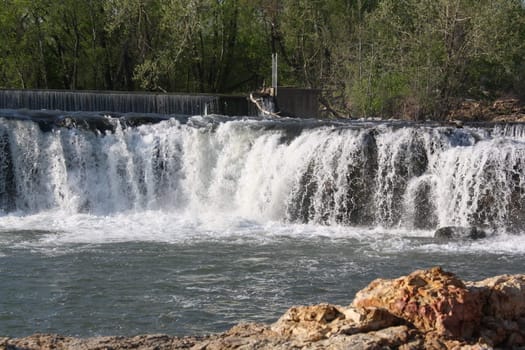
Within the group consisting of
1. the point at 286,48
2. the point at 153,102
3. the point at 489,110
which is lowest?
the point at 489,110

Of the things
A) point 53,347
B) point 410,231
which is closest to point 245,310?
point 53,347

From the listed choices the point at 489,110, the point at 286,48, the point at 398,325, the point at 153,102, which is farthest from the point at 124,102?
the point at 398,325

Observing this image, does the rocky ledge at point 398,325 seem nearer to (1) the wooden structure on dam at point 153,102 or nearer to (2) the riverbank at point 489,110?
(1) the wooden structure on dam at point 153,102

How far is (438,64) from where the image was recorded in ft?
80.4

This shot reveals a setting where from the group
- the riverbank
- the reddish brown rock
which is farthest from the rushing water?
the riverbank

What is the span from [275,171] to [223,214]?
1.32m

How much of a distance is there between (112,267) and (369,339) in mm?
5496

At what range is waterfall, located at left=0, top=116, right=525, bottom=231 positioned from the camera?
13117mm

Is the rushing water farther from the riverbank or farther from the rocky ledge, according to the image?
the riverbank

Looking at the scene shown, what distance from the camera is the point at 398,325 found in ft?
14.6

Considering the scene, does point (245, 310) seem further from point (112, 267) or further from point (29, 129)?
point (29, 129)

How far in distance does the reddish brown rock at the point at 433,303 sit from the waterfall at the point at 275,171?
844 centimetres

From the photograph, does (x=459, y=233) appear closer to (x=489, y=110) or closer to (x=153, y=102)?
(x=153, y=102)

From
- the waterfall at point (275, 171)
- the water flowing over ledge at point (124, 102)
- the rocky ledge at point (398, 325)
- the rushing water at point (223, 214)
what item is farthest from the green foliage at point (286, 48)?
A: the rocky ledge at point (398, 325)
